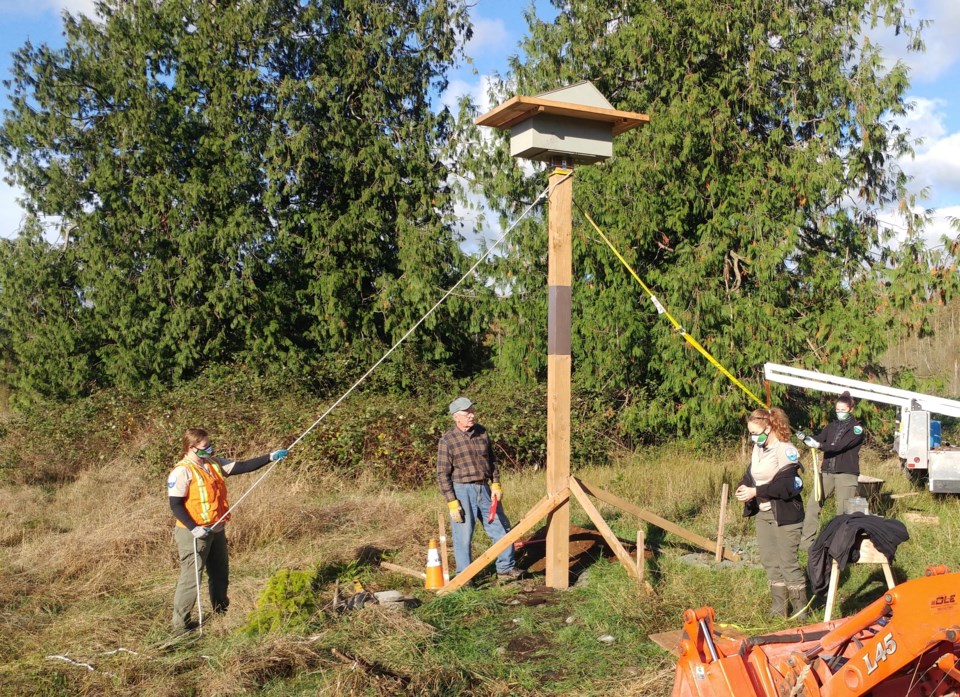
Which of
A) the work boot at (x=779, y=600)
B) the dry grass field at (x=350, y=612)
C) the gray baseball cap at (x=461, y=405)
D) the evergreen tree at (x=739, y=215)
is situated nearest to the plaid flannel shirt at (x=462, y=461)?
the gray baseball cap at (x=461, y=405)

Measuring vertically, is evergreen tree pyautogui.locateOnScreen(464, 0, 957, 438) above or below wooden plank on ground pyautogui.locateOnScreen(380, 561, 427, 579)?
above

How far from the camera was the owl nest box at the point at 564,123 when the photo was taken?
7.08 m

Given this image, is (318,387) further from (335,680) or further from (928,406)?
(335,680)

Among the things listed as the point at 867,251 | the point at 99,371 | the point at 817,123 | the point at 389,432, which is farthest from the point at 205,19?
the point at 867,251

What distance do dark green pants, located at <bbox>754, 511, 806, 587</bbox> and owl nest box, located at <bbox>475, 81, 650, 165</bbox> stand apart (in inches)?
131

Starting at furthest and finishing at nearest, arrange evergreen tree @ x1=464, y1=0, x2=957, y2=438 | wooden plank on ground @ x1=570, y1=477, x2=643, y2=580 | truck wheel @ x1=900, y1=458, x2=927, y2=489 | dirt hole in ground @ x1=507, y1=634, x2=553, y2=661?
evergreen tree @ x1=464, y1=0, x2=957, y2=438, truck wheel @ x1=900, y1=458, x2=927, y2=489, wooden plank on ground @ x1=570, y1=477, x2=643, y2=580, dirt hole in ground @ x1=507, y1=634, x2=553, y2=661

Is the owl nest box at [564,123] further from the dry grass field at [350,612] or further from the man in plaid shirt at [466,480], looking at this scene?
the dry grass field at [350,612]

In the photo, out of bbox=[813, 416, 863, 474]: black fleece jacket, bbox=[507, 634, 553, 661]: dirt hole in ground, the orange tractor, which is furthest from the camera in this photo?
bbox=[813, 416, 863, 474]: black fleece jacket

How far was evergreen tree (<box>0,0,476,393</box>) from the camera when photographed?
691 inches

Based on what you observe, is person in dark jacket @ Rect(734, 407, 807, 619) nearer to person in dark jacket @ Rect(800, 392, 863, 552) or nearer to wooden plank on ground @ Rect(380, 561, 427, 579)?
person in dark jacket @ Rect(800, 392, 863, 552)

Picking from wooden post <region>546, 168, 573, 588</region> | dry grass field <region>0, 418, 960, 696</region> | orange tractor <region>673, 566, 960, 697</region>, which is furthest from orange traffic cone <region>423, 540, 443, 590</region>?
orange tractor <region>673, 566, 960, 697</region>

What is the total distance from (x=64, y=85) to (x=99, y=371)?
236 inches

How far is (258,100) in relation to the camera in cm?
1814

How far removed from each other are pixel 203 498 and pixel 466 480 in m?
2.29
